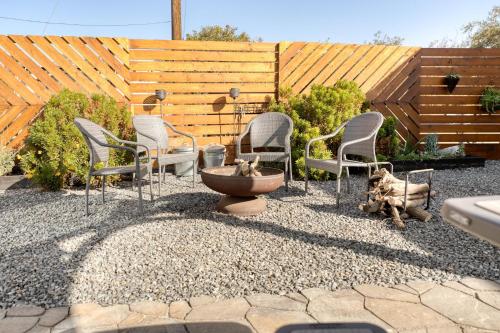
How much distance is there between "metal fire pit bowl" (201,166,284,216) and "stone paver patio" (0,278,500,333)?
124cm

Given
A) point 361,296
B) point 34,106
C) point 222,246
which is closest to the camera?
point 361,296

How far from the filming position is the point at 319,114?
→ 473 centimetres

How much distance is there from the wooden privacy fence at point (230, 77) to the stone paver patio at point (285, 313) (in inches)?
151

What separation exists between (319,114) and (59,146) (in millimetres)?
3190

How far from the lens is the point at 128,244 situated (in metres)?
2.35

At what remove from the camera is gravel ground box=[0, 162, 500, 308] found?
1822 mm

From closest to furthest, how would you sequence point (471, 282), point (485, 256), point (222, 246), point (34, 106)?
point (471, 282), point (485, 256), point (222, 246), point (34, 106)

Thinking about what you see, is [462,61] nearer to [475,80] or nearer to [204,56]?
[475,80]

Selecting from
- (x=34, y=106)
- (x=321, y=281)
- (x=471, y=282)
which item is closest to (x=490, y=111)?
(x=471, y=282)

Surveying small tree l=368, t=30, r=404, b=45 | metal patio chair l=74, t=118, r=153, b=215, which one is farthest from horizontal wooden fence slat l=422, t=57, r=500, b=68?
small tree l=368, t=30, r=404, b=45

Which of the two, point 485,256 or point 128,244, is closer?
point 485,256

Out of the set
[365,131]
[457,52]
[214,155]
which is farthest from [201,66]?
[457,52]

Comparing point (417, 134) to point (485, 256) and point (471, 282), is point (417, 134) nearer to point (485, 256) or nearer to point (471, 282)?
point (485, 256)

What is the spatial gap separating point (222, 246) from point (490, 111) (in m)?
5.91
